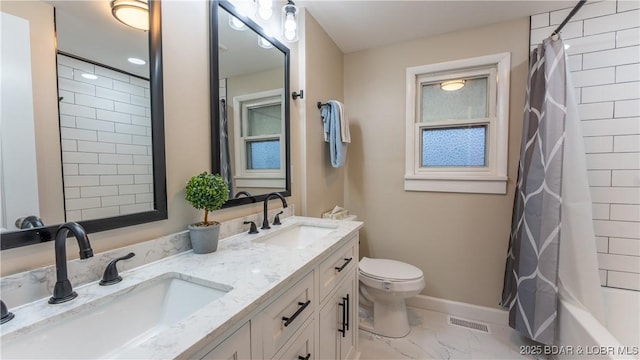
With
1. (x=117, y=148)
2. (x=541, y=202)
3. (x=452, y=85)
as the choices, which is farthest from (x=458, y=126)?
(x=117, y=148)

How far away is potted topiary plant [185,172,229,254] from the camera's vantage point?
98 cm

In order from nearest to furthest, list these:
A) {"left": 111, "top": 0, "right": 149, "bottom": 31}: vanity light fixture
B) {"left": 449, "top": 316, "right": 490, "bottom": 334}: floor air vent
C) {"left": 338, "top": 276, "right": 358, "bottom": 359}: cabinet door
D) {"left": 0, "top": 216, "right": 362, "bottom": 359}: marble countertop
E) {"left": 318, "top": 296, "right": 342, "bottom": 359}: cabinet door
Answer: {"left": 0, "top": 216, "right": 362, "bottom": 359}: marble countertop < {"left": 111, "top": 0, "right": 149, "bottom": 31}: vanity light fixture < {"left": 318, "top": 296, "right": 342, "bottom": 359}: cabinet door < {"left": 338, "top": 276, "right": 358, "bottom": 359}: cabinet door < {"left": 449, "top": 316, "right": 490, "bottom": 334}: floor air vent

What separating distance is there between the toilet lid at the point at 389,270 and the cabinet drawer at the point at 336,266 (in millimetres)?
404

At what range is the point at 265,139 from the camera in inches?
61.4

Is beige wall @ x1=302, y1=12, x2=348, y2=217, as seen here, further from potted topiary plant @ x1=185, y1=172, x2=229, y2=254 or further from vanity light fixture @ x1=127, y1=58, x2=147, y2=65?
vanity light fixture @ x1=127, y1=58, x2=147, y2=65

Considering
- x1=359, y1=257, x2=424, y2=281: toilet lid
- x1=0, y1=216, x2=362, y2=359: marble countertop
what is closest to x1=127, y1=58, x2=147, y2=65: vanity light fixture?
x1=0, y1=216, x2=362, y2=359: marble countertop

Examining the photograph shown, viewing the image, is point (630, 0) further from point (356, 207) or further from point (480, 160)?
point (356, 207)

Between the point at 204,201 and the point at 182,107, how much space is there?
40 centimetres

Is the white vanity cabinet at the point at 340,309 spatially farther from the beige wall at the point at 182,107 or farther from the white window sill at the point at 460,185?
the white window sill at the point at 460,185

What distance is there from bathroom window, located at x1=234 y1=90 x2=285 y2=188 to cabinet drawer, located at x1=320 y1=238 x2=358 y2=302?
0.60 m

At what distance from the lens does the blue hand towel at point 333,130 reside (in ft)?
6.50

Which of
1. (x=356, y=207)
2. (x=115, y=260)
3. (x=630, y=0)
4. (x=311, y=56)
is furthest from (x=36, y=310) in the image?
(x=630, y=0)

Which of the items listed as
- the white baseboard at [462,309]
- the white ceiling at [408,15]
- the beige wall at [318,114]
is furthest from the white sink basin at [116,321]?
the white baseboard at [462,309]

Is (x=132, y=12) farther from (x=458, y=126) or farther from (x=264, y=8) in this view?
(x=458, y=126)
